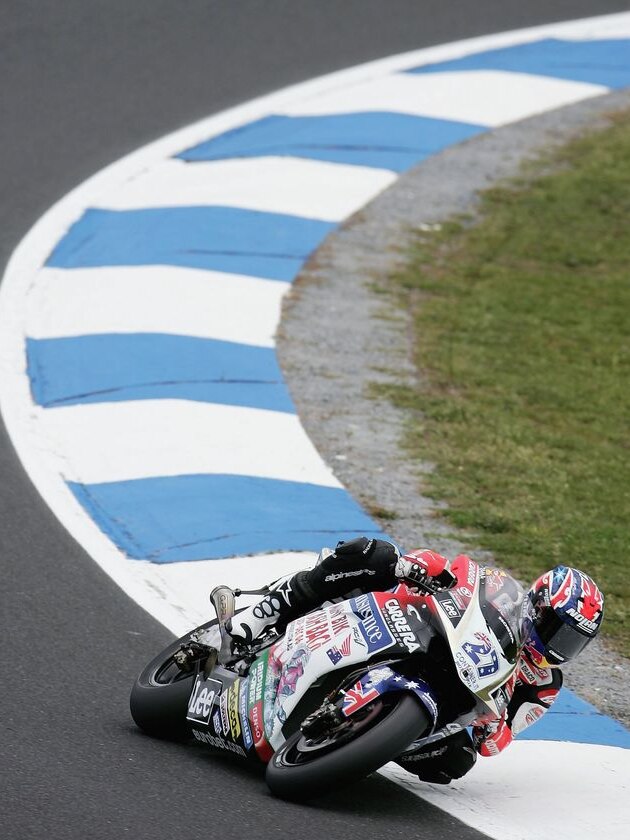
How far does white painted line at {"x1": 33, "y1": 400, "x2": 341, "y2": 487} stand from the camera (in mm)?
7289

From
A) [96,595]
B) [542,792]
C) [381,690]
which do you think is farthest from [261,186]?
[381,690]

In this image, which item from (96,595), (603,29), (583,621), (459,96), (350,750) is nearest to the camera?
(350,750)

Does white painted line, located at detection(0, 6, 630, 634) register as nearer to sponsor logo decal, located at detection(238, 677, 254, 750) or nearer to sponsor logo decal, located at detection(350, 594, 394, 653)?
sponsor logo decal, located at detection(238, 677, 254, 750)

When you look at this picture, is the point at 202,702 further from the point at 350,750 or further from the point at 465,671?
the point at 465,671

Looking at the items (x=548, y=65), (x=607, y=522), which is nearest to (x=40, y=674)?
(x=607, y=522)

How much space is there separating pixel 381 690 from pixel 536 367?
4.78 m

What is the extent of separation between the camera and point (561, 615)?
4.79 metres

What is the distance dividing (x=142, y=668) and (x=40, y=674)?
16.6 inches

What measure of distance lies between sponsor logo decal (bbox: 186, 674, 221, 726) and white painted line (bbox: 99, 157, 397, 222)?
5.96 meters

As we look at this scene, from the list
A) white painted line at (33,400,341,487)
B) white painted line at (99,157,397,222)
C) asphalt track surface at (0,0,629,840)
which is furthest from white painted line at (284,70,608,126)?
white painted line at (33,400,341,487)

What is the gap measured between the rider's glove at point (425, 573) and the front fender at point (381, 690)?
0.36 meters

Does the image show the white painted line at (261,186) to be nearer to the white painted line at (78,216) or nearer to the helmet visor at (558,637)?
the white painted line at (78,216)

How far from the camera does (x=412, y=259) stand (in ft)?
34.8

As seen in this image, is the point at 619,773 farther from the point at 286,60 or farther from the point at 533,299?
the point at 286,60
